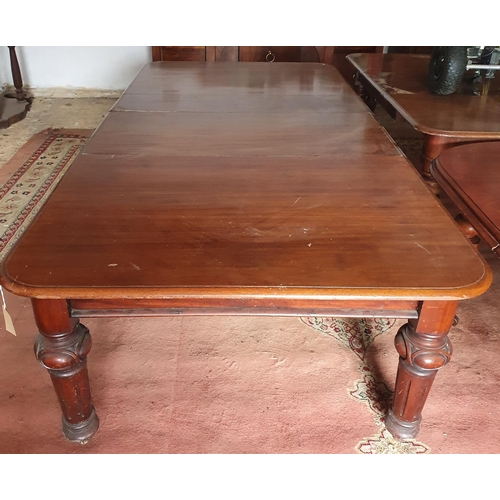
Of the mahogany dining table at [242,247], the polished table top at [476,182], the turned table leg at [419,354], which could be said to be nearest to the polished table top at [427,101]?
the polished table top at [476,182]

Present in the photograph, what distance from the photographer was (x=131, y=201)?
3.59 feet

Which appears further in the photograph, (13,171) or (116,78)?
(116,78)

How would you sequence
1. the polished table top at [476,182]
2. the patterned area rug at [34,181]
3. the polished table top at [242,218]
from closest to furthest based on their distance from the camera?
the polished table top at [242,218], the polished table top at [476,182], the patterned area rug at [34,181]

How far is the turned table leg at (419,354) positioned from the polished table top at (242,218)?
0.09 meters

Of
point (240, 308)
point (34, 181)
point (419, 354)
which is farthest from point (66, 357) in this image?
point (34, 181)

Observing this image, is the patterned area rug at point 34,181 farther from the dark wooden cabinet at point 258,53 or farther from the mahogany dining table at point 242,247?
the dark wooden cabinet at point 258,53

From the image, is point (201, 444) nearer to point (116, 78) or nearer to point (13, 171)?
point (13, 171)

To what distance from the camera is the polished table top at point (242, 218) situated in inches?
33.2

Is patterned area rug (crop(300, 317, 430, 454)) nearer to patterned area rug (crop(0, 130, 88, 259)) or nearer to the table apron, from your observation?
the table apron

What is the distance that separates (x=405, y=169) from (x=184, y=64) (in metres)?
1.32

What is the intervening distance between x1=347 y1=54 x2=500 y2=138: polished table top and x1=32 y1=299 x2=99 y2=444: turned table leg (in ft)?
3.86

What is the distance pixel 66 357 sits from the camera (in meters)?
0.94

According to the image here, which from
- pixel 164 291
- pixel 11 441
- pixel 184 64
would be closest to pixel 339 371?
pixel 164 291

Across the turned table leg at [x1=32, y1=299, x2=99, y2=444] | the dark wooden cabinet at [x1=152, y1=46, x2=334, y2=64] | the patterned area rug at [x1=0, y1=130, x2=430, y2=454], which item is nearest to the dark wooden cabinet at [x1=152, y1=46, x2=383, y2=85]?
the dark wooden cabinet at [x1=152, y1=46, x2=334, y2=64]
